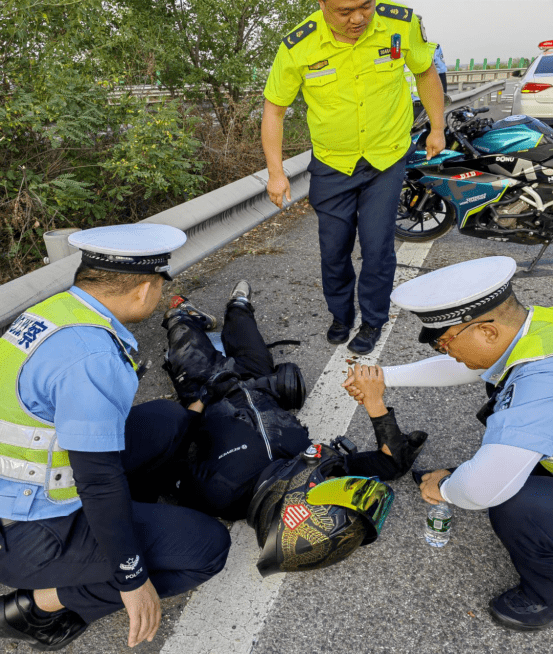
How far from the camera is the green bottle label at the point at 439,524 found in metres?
2.20

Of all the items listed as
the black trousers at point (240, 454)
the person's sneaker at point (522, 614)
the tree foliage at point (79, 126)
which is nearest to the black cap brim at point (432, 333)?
the black trousers at point (240, 454)

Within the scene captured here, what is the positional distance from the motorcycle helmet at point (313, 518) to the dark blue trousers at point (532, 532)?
46cm

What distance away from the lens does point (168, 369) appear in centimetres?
→ 331

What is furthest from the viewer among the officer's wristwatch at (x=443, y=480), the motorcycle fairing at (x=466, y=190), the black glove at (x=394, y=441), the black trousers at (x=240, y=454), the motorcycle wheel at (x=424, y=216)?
the motorcycle wheel at (x=424, y=216)

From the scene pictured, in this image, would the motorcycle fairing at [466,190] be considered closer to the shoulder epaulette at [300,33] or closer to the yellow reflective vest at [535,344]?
the shoulder epaulette at [300,33]

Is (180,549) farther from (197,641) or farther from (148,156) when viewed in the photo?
(148,156)

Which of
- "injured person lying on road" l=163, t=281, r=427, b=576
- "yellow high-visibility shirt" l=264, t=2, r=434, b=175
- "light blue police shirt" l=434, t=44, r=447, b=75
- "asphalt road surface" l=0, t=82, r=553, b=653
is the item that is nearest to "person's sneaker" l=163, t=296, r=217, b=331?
"injured person lying on road" l=163, t=281, r=427, b=576

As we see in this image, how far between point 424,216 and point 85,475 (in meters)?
4.47

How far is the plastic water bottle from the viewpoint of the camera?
2.20 metres

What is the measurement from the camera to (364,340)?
3609 mm

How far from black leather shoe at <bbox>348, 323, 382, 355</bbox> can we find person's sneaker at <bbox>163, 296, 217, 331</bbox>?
971 millimetres

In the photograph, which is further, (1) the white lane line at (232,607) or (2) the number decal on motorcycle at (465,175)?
(2) the number decal on motorcycle at (465,175)

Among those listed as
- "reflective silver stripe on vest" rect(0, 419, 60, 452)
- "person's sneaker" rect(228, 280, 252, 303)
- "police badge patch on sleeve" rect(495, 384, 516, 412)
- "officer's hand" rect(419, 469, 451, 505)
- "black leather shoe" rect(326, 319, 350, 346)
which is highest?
"reflective silver stripe on vest" rect(0, 419, 60, 452)

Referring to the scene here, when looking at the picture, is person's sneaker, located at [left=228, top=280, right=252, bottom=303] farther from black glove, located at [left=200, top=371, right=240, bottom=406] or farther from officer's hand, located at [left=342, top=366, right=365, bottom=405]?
officer's hand, located at [left=342, top=366, right=365, bottom=405]
